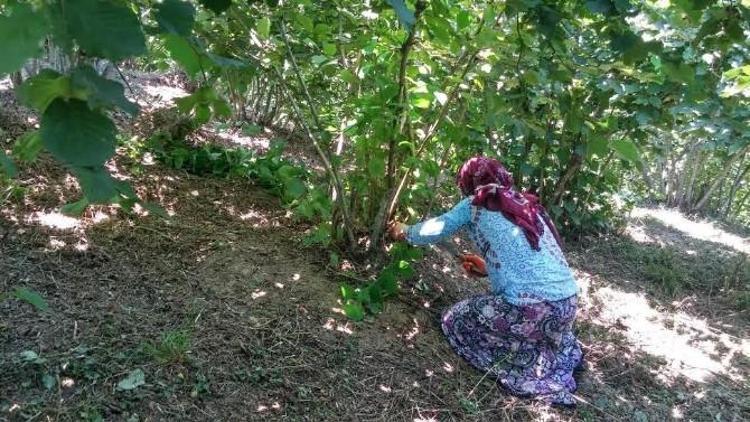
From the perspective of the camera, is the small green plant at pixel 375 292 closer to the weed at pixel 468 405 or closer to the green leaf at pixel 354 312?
the green leaf at pixel 354 312

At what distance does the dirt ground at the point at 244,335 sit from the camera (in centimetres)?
203

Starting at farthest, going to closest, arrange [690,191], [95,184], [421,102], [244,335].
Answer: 1. [690,191]
2. [421,102]
3. [244,335]
4. [95,184]

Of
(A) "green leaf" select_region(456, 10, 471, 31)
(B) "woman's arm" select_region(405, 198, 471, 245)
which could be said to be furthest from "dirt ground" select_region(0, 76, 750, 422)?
(A) "green leaf" select_region(456, 10, 471, 31)

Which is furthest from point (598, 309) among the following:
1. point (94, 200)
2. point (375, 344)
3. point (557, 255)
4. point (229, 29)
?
point (94, 200)

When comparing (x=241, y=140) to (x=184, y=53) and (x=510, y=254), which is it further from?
(x=184, y=53)

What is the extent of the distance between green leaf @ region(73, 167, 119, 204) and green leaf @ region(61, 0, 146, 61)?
0.56ft

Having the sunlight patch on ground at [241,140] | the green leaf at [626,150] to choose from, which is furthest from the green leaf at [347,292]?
the sunlight patch on ground at [241,140]

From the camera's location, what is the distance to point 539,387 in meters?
2.70

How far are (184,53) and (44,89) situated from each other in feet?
1.41

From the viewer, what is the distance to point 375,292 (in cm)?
280

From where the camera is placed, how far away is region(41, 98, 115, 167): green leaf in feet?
2.06

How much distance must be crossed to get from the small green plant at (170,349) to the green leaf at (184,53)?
1342mm

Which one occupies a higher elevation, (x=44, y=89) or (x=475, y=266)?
(x=44, y=89)

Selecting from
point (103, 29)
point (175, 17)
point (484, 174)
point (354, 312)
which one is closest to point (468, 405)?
point (354, 312)
